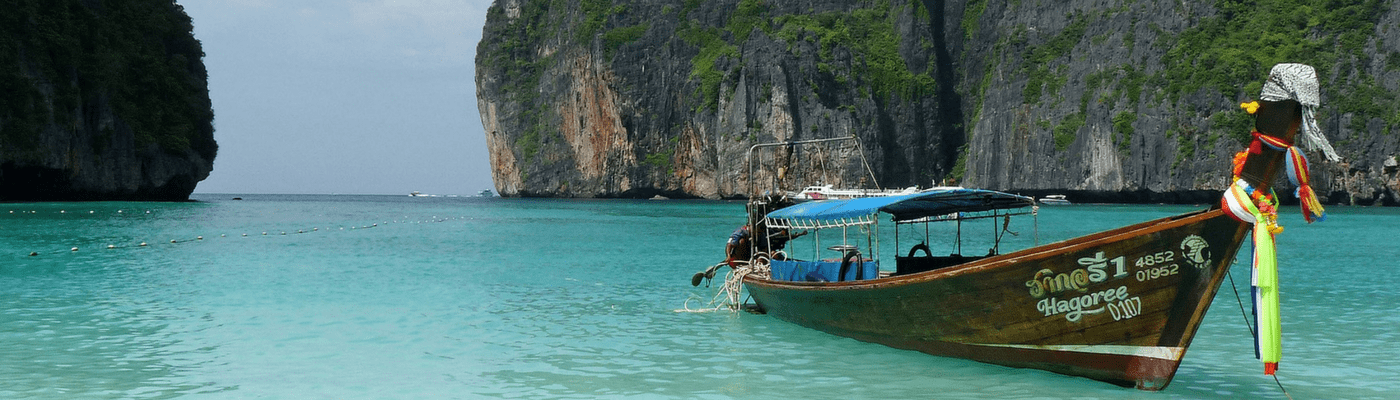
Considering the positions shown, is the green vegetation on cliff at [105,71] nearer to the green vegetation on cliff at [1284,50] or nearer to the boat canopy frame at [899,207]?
the boat canopy frame at [899,207]

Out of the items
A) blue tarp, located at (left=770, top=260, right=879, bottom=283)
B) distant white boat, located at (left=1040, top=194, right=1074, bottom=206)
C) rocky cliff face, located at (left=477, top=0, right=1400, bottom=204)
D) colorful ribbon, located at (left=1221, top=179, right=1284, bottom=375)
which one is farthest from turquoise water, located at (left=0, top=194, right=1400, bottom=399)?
distant white boat, located at (left=1040, top=194, right=1074, bottom=206)

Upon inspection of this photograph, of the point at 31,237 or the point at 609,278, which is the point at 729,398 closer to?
the point at 609,278

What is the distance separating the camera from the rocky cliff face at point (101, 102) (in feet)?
188

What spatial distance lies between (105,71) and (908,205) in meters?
67.5

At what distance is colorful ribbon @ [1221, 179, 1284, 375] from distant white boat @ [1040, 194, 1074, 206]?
8079cm

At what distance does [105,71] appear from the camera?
6500cm

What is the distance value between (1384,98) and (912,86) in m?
44.9

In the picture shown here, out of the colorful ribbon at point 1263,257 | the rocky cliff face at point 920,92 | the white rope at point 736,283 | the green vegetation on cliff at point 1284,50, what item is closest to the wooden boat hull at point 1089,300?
the colorful ribbon at point 1263,257

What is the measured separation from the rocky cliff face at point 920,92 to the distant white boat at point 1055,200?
121 cm

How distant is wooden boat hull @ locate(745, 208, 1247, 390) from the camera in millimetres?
8594

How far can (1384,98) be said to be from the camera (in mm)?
68062

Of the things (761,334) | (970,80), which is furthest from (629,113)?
(761,334)

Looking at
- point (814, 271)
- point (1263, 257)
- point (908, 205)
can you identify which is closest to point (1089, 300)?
point (1263, 257)

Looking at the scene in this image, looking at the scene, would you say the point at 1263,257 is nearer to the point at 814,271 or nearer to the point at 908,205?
the point at 908,205
